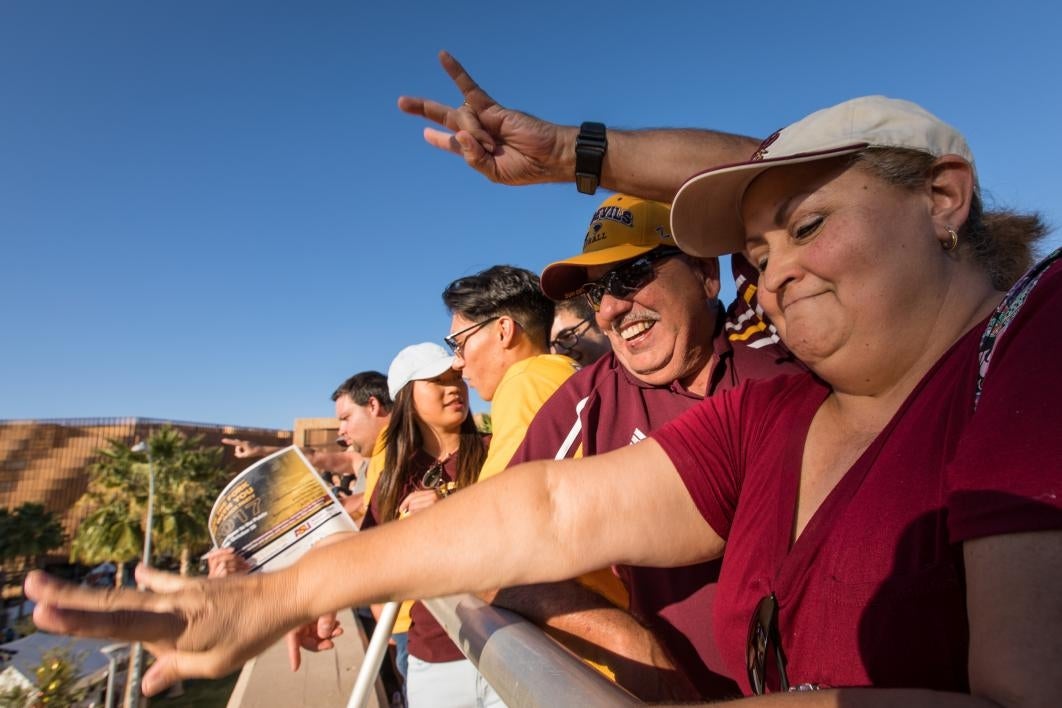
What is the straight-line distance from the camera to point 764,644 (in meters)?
1.09

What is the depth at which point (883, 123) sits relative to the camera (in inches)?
46.5

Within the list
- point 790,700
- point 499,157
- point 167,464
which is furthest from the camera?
point 167,464

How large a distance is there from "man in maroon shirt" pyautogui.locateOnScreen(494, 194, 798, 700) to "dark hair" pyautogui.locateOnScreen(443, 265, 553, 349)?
0.86m

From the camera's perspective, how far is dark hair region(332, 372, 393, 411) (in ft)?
19.2

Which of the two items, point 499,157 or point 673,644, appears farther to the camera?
point 499,157

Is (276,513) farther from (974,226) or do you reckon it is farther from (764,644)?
(974,226)

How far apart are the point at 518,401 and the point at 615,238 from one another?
0.69 meters

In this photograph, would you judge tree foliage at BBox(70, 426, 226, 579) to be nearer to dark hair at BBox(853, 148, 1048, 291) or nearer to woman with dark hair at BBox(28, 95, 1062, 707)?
woman with dark hair at BBox(28, 95, 1062, 707)

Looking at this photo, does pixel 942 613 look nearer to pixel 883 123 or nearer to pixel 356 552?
pixel 883 123

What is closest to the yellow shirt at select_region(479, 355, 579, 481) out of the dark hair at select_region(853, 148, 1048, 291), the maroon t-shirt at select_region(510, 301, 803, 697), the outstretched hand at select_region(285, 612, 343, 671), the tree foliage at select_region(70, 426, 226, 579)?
the maroon t-shirt at select_region(510, 301, 803, 697)

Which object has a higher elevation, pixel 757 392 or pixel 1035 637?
pixel 757 392

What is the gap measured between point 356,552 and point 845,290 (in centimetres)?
99

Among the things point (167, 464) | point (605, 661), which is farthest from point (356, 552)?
point (167, 464)

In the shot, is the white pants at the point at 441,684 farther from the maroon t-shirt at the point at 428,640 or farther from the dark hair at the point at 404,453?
the dark hair at the point at 404,453
